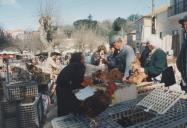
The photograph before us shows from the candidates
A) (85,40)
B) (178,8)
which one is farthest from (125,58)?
(85,40)

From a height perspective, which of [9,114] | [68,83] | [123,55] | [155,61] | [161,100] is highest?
[123,55]

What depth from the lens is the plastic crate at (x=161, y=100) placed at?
325 cm

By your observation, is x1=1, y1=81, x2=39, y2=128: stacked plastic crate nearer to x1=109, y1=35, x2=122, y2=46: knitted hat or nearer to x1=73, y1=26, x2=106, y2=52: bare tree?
x1=109, y1=35, x2=122, y2=46: knitted hat

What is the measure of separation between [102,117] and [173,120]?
0.65m

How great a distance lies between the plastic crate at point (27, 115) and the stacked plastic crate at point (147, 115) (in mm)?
3383

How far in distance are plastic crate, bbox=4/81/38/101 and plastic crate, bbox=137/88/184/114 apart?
402cm

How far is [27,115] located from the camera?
22.7 feet

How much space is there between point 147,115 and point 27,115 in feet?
12.6

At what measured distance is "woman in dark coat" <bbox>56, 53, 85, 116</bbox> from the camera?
6.11m

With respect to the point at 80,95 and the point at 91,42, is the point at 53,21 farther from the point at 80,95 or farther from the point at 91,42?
the point at 80,95

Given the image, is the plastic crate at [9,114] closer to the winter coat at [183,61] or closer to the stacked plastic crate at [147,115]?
the winter coat at [183,61]

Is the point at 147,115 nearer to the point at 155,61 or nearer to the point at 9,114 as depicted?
the point at 155,61

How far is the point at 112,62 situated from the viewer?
7.13 metres

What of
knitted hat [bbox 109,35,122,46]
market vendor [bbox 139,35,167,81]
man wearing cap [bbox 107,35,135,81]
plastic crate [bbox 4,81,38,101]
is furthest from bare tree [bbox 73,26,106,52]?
knitted hat [bbox 109,35,122,46]
